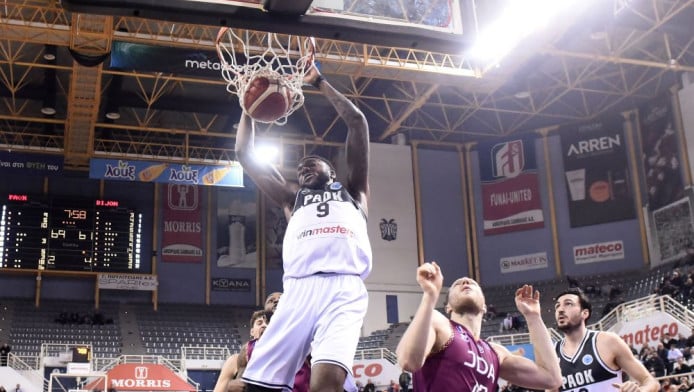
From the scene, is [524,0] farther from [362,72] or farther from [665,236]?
[665,236]

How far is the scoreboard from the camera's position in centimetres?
2567

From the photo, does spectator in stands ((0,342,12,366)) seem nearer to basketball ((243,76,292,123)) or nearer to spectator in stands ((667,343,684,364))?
spectator in stands ((667,343,684,364))

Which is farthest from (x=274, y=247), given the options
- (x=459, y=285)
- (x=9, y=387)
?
(x=459, y=285)

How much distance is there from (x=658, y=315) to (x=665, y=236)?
708 centimetres

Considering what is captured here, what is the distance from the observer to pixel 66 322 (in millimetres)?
28203

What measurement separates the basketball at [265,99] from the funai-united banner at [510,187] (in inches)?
1016

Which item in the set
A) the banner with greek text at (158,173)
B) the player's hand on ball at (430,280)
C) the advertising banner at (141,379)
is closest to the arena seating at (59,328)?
the banner with greek text at (158,173)

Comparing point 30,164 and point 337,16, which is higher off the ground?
→ point 30,164

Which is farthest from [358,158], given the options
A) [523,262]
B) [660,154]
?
[523,262]

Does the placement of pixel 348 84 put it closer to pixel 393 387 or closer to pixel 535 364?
pixel 393 387

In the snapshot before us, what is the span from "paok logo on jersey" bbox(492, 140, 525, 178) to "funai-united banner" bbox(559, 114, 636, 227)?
1.60 m

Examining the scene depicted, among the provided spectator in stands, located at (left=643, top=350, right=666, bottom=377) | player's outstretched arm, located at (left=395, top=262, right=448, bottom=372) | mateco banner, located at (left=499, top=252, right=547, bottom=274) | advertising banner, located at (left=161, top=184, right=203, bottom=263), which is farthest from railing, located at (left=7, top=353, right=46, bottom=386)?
player's outstretched arm, located at (left=395, top=262, right=448, bottom=372)

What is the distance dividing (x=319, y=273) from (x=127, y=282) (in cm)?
2600

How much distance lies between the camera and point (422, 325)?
12.5 feet
